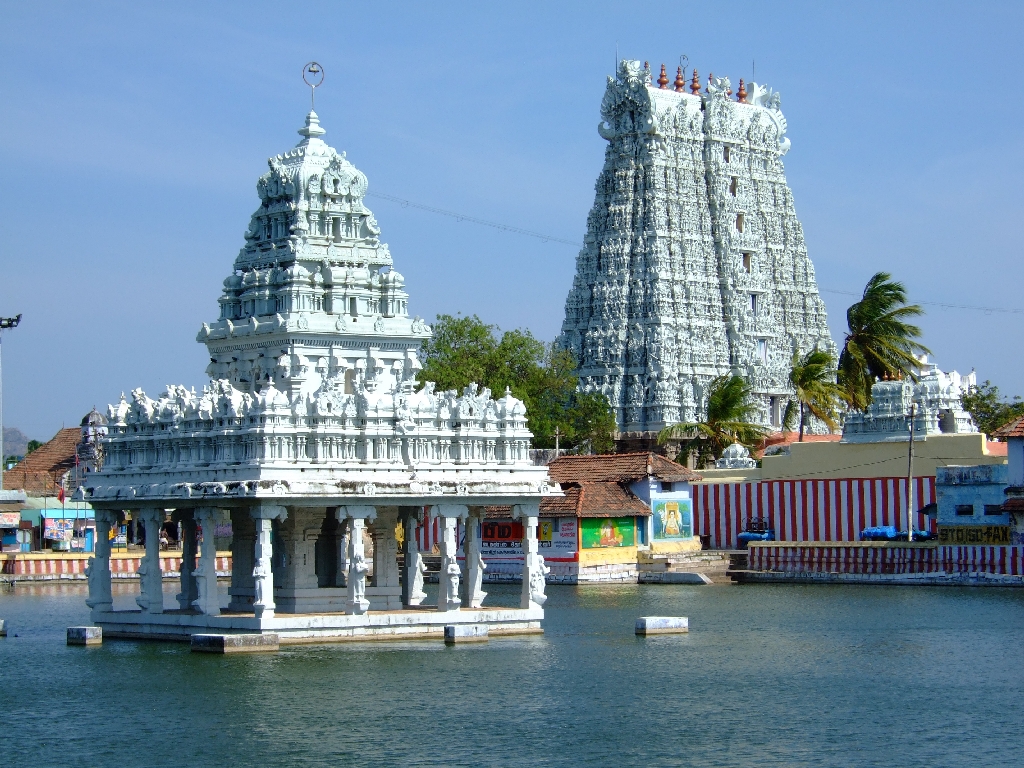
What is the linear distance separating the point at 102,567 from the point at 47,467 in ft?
224

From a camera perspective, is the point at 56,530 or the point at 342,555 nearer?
the point at 342,555

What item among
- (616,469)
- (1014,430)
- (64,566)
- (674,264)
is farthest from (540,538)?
(674,264)

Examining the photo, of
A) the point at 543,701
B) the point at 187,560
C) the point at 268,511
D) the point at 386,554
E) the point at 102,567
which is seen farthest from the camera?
the point at 187,560

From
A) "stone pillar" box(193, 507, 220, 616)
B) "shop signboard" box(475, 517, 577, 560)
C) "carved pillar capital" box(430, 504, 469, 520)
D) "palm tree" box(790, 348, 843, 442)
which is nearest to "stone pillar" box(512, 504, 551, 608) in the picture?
"carved pillar capital" box(430, 504, 469, 520)

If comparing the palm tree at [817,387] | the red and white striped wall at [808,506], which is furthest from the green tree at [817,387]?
the red and white striped wall at [808,506]

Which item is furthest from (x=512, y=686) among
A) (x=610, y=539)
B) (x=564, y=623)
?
(x=610, y=539)

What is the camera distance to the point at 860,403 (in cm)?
8300

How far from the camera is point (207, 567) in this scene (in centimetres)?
3853

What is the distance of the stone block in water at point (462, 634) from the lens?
126ft

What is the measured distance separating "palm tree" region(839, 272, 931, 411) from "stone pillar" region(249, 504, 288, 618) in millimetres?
49754

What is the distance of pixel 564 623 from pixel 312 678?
12.9 m

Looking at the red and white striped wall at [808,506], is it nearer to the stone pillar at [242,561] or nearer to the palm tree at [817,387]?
the palm tree at [817,387]

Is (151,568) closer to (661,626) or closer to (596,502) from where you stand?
(661,626)

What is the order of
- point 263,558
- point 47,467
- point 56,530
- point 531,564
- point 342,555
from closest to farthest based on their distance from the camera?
point 263,558
point 531,564
point 342,555
point 56,530
point 47,467
